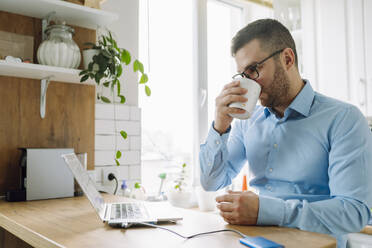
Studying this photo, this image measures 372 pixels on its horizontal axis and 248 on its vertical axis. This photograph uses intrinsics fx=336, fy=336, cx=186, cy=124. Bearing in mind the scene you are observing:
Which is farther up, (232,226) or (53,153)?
(53,153)

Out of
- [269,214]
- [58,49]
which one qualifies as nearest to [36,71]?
[58,49]

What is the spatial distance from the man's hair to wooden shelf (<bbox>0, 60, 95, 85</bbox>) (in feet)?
2.46

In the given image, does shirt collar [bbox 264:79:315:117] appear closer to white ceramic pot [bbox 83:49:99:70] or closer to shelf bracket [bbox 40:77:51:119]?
white ceramic pot [bbox 83:49:99:70]

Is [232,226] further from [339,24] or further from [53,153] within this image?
[339,24]

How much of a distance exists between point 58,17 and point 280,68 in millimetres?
1092

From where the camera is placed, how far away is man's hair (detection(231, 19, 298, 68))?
52.0 inches

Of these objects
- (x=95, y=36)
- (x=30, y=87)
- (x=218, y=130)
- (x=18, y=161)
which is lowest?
(x=18, y=161)

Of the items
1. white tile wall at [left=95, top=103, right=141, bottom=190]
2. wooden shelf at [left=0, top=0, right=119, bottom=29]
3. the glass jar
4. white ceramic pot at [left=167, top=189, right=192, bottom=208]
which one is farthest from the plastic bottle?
wooden shelf at [left=0, top=0, right=119, bottom=29]

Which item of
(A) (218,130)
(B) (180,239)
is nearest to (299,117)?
(A) (218,130)

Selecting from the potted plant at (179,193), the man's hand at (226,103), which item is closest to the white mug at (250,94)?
the man's hand at (226,103)

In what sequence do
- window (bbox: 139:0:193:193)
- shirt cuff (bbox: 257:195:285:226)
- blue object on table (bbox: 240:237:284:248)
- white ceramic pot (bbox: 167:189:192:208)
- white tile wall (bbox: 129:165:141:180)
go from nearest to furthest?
blue object on table (bbox: 240:237:284:248)
shirt cuff (bbox: 257:195:285:226)
white tile wall (bbox: 129:165:141:180)
white ceramic pot (bbox: 167:189:192:208)
window (bbox: 139:0:193:193)

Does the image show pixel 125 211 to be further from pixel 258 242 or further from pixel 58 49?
pixel 58 49

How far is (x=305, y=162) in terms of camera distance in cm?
126

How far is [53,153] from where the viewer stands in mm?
1545
